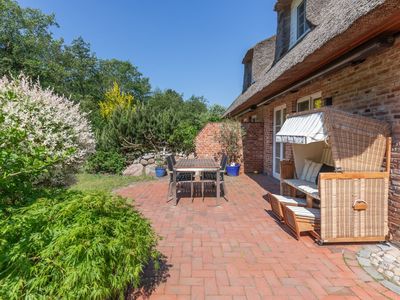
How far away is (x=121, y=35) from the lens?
80.2 feet

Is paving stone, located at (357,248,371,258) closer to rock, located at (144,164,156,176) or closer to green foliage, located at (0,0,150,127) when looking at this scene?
rock, located at (144,164,156,176)

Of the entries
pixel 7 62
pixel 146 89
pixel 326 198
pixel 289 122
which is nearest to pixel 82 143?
pixel 289 122

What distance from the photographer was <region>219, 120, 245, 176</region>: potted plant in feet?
34.5

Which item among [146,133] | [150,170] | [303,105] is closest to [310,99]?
[303,105]

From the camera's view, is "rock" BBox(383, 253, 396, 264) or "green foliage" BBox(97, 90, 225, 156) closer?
"rock" BBox(383, 253, 396, 264)

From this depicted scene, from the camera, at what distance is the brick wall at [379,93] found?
11.4 ft

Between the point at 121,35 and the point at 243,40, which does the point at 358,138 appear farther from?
the point at 121,35

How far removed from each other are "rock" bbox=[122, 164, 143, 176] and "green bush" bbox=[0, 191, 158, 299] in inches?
341

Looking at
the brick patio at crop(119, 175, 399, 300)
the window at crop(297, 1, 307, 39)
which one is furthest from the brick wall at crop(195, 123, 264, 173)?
the brick patio at crop(119, 175, 399, 300)

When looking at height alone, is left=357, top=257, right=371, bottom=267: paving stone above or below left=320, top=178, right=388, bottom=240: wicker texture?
below

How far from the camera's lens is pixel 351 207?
3.51 metres

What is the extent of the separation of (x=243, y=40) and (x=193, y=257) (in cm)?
1584

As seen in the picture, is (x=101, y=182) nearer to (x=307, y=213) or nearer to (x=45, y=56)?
(x=307, y=213)

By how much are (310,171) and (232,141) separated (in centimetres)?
553
